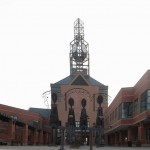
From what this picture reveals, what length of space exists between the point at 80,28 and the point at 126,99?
A: 47.8 meters

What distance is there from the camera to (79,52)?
102m

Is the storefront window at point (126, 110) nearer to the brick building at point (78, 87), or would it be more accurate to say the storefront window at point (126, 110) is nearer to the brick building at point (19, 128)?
the brick building at point (19, 128)

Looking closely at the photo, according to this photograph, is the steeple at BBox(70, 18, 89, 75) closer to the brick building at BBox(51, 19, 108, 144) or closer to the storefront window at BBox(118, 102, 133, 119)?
the brick building at BBox(51, 19, 108, 144)

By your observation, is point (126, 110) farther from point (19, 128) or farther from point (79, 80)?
point (79, 80)

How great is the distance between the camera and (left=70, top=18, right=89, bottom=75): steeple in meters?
102

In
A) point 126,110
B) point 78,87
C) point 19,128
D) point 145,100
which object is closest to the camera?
point 145,100

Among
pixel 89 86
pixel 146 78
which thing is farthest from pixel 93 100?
pixel 146 78

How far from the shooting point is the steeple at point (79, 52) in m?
102

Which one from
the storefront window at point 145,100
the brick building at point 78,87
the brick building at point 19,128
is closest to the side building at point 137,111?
the storefront window at point 145,100

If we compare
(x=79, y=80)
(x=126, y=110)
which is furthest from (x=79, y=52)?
(x=126, y=110)

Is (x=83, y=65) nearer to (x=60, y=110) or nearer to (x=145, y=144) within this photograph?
(x=60, y=110)

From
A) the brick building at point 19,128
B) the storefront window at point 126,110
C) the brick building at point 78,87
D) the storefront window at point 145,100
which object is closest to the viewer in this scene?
the storefront window at point 145,100

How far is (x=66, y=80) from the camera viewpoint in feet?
341

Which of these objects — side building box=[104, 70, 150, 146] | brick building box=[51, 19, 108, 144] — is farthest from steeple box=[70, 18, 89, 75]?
side building box=[104, 70, 150, 146]
